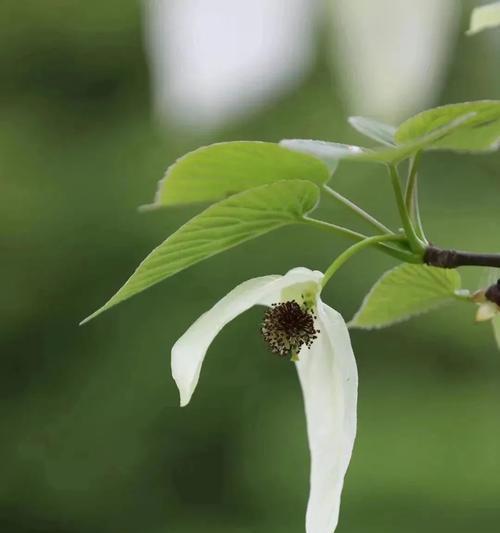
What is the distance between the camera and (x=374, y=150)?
0.22 m

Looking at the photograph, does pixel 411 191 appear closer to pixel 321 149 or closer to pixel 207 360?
pixel 321 149

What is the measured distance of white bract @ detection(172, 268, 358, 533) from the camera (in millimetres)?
255

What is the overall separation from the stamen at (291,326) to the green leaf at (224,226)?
0.12 feet

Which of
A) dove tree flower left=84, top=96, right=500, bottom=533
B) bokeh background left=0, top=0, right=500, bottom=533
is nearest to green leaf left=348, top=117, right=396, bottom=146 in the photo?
dove tree flower left=84, top=96, right=500, bottom=533

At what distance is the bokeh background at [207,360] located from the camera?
216 centimetres

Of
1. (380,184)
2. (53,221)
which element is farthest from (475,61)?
(53,221)

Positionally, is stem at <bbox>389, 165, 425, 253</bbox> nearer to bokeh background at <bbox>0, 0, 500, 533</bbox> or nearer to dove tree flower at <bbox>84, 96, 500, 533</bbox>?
dove tree flower at <bbox>84, 96, 500, 533</bbox>

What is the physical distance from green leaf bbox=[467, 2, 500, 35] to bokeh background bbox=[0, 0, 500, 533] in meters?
1.75

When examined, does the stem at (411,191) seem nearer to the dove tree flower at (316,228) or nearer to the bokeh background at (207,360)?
the dove tree flower at (316,228)

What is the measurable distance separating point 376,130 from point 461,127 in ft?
0.17

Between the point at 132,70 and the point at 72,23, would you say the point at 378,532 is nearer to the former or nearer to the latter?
the point at 132,70

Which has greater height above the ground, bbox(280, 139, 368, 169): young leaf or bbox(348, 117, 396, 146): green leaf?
bbox(348, 117, 396, 146): green leaf

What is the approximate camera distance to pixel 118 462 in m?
2.22

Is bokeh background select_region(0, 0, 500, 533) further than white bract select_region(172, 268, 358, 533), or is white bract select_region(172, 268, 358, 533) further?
bokeh background select_region(0, 0, 500, 533)
